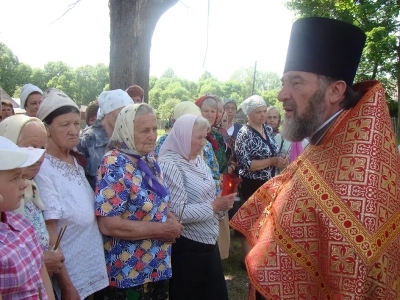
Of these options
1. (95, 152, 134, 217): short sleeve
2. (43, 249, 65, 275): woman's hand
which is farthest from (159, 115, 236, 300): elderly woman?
(43, 249, 65, 275): woman's hand

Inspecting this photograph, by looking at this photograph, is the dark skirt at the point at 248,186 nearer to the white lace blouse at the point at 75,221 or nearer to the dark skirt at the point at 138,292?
the dark skirt at the point at 138,292

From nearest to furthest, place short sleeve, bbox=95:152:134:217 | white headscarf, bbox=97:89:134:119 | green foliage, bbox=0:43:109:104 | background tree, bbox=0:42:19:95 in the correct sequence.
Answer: short sleeve, bbox=95:152:134:217, white headscarf, bbox=97:89:134:119, background tree, bbox=0:42:19:95, green foliage, bbox=0:43:109:104

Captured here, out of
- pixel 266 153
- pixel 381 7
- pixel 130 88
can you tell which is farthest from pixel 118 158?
pixel 381 7

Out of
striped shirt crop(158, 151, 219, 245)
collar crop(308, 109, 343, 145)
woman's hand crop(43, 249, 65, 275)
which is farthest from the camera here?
striped shirt crop(158, 151, 219, 245)

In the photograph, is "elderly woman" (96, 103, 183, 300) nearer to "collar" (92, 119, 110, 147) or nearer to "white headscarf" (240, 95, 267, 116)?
"collar" (92, 119, 110, 147)

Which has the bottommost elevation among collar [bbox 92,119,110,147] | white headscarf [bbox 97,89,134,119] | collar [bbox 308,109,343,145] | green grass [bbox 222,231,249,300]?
green grass [bbox 222,231,249,300]

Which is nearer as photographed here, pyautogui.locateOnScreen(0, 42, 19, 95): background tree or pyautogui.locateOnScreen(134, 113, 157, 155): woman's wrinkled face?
pyautogui.locateOnScreen(134, 113, 157, 155): woman's wrinkled face

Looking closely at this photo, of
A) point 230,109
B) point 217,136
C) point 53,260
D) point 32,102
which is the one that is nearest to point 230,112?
point 230,109

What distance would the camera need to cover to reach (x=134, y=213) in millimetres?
2650

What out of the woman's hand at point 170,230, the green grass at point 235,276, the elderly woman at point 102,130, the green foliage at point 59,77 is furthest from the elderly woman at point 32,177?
the green foliage at point 59,77

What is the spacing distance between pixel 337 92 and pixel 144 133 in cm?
129

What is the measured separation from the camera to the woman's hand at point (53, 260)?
2.16 metres

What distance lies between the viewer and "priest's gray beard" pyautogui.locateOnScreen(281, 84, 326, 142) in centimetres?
197

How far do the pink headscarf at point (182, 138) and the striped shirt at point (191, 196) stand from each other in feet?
0.14
